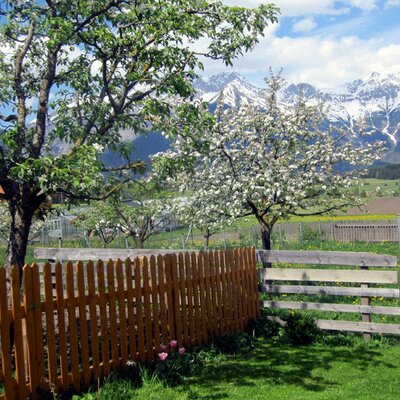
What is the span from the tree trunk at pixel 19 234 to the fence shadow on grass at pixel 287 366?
2840mm

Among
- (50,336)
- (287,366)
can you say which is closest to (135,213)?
(287,366)

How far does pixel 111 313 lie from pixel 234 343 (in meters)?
2.49

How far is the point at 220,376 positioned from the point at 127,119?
382 cm

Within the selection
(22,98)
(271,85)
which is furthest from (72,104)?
(271,85)

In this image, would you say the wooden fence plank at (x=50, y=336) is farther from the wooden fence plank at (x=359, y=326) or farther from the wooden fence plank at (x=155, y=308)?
the wooden fence plank at (x=359, y=326)

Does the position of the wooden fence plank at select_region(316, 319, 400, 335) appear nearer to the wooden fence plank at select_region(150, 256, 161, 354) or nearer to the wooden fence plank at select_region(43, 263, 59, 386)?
the wooden fence plank at select_region(150, 256, 161, 354)

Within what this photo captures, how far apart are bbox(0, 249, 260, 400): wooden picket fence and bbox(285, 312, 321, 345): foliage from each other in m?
0.85

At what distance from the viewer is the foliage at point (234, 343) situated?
8141 millimetres

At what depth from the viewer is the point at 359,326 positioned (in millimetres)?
8633

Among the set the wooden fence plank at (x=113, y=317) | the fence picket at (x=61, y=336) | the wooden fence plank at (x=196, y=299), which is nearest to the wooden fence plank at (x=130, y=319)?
the wooden fence plank at (x=113, y=317)

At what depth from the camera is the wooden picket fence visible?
5.48 metres

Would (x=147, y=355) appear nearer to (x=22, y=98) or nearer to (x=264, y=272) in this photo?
(x=264, y=272)

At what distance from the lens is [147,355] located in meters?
7.14

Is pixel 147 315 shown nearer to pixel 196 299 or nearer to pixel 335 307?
pixel 196 299
